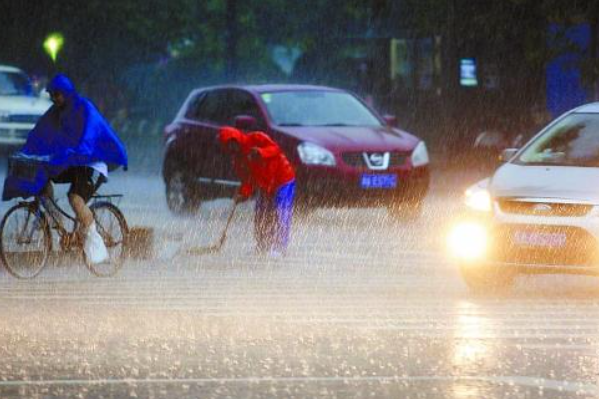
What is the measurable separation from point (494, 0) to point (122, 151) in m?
18.3

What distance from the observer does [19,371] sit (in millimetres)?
9195

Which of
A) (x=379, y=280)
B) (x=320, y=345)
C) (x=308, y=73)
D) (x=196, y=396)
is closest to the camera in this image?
(x=196, y=396)

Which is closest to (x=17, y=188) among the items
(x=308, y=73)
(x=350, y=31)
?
(x=350, y=31)

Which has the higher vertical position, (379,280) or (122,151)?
(122,151)

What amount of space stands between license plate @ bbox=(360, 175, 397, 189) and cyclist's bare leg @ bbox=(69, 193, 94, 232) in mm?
6223

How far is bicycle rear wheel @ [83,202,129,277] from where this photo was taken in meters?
14.3

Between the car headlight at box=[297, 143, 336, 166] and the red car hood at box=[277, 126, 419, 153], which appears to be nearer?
the car headlight at box=[297, 143, 336, 166]

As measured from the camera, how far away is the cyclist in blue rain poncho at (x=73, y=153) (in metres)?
14.0

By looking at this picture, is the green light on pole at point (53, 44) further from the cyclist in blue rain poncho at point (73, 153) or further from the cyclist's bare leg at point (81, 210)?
the cyclist's bare leg at point (81, 210)

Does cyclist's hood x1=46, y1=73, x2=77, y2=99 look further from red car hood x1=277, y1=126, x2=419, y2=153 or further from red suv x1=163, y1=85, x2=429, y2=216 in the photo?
red car hood x1=277, y1=126, x2=419, y2=153

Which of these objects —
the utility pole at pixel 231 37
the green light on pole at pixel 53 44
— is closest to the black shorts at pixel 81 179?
the utility pole at pixel 231 37

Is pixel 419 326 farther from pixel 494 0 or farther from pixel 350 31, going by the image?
pixel 350 31

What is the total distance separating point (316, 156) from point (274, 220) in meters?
3.75

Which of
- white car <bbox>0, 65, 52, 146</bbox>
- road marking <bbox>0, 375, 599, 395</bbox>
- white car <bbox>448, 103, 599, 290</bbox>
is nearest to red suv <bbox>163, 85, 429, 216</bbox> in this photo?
white car <bbox>448, 103, 599, 290</bbox>
